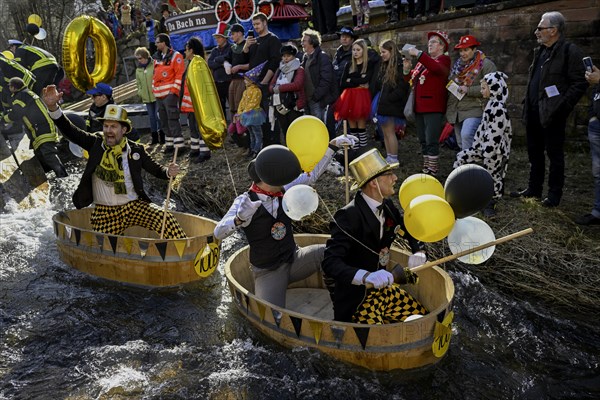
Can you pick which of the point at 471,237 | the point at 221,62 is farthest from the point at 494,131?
the point at 221,62

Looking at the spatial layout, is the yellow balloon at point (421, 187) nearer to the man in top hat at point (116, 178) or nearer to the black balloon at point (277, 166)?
the black balloon at point (277, 166)

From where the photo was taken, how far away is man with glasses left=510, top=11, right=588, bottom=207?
5574 mm

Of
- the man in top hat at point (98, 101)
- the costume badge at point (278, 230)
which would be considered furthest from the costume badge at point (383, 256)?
the man in top hat at point (98, 101)

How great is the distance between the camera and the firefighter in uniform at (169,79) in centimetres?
912

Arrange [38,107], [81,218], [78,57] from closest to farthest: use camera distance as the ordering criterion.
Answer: [78,57]
[81,218]
[38,107]

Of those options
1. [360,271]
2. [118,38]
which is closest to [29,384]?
[360,271]

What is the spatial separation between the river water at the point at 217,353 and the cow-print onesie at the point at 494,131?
4.60 feet

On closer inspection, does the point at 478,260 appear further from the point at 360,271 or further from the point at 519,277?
the point at 519,277

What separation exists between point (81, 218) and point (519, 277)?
5.12 m

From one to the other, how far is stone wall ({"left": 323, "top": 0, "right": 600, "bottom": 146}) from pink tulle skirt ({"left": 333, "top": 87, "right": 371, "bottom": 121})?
8.10 feet

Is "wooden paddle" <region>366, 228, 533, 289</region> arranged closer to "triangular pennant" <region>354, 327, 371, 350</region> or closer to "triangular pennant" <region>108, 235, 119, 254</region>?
"triangular pennant" <region>354, 327, 371, 350</region>

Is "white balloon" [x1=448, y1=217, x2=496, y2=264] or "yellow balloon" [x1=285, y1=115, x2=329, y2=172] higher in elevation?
"yellow balloon" [x1=285, y1=115, x2=329, y2=172]

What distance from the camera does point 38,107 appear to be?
9.09m

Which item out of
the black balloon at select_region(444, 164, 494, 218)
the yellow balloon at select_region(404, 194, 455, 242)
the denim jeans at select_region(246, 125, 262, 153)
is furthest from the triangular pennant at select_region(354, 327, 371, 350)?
the denim jeans at select_region(246, 125, 262, 153)
